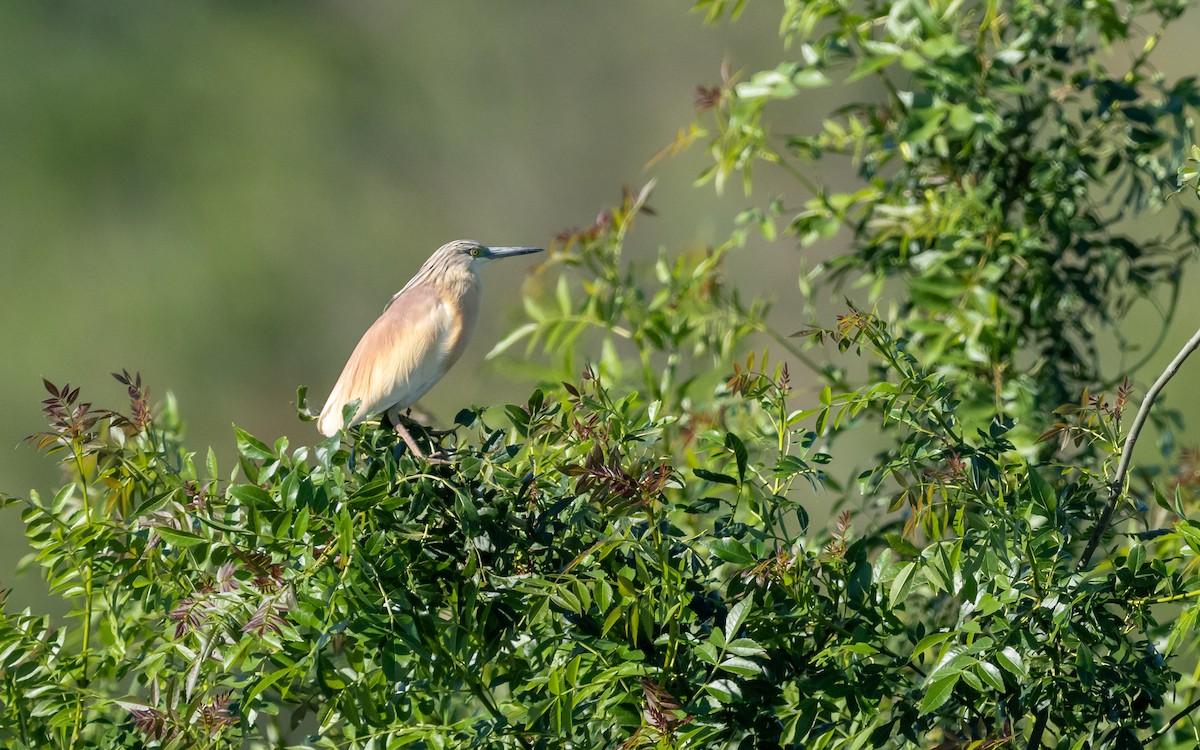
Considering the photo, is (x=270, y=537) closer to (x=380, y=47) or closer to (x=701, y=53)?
(x=701, y=53)

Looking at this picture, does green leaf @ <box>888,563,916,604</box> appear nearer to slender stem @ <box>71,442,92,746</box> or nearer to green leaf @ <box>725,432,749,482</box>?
green leaf @ <box>725,432,749,482</box>

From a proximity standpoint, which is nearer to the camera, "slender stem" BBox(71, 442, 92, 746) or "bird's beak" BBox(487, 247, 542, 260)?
"slender stem" BBox(71, 442, 92, 746)

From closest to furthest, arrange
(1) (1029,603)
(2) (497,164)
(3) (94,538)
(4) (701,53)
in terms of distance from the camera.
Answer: (1) (1029,603), (3) (94,538), (4) (701,53), (2) (497,164)

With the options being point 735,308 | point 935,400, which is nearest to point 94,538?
point 935,400

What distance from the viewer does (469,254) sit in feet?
6.94

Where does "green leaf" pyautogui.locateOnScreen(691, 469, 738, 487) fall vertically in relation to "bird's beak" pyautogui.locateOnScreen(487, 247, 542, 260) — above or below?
below

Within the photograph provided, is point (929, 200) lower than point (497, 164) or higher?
lower

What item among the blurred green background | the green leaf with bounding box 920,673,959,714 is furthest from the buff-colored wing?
the blurred green background

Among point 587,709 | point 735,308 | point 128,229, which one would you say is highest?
point 128,229

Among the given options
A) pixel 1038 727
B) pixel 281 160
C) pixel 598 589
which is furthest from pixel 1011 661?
pixel 281 160

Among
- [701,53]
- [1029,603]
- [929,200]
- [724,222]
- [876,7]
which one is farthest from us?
[701,53]

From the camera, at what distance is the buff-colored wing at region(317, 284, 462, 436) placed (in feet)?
5.69

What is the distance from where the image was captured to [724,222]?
29.2 ft

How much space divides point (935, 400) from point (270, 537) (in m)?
0.72
